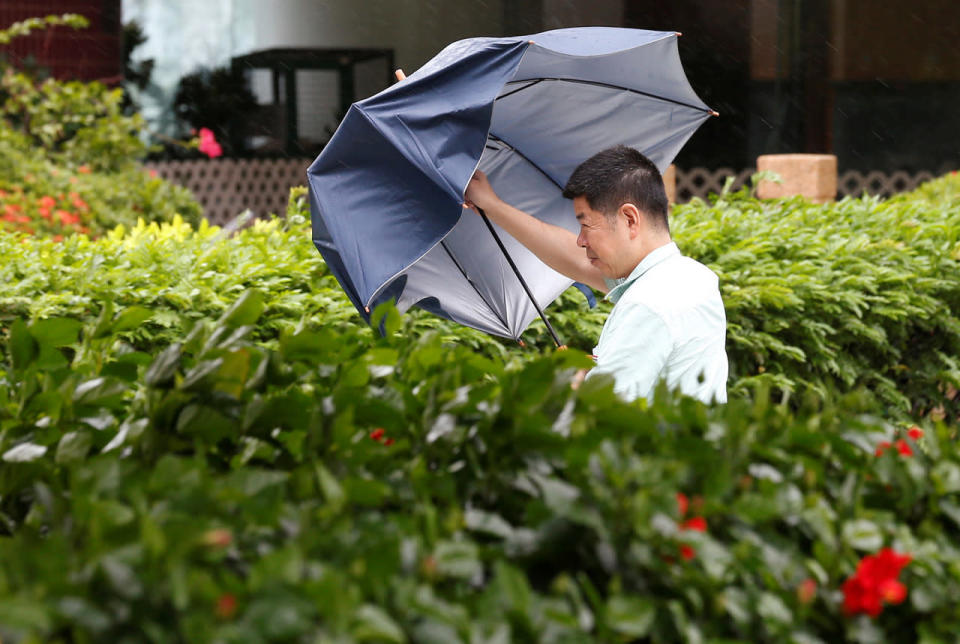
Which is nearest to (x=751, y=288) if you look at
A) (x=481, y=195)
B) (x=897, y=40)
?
(x=481, y=195)

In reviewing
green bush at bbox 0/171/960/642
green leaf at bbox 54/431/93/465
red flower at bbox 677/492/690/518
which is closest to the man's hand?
green bush at bbox 0/171/960/642

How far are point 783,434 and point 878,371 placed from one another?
3872 mm

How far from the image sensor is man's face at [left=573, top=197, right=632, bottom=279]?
3.12 meters

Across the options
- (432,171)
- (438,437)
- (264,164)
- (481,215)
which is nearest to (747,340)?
(481,215)

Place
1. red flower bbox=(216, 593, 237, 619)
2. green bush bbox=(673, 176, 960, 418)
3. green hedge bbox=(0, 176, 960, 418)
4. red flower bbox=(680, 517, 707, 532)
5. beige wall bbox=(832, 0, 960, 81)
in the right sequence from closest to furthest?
red flower bbox=(216, 593, 237, 619) → red flower bbox=(680, 517, 707, 532) → green hedge bbox=(0, 176, 960, 418) → green bush bbox=(673, 176, 960, 418) → beige wall bbox=(832, 0, 960, 81)

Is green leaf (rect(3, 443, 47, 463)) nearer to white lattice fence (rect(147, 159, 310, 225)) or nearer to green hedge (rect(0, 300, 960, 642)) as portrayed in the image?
green hedge (rect(0, 300, 960, 642))

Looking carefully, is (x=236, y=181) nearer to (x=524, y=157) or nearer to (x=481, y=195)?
(x=524, y=157)

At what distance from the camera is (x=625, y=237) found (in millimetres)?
3117

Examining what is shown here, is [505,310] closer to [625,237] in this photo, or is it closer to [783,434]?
[625,237]

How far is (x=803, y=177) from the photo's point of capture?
8203 mm

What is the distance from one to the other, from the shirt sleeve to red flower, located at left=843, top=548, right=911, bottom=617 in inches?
52.5

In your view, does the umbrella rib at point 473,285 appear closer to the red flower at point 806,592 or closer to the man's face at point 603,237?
the man's face at point 603,237

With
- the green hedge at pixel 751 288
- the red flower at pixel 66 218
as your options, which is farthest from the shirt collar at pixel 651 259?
the red flower at pixel 66 218

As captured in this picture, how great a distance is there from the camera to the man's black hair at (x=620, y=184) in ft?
10.1
